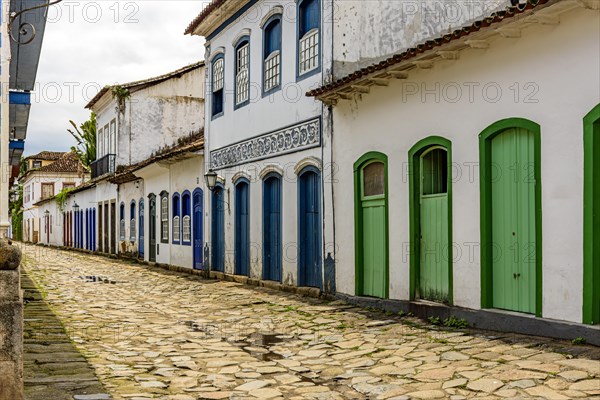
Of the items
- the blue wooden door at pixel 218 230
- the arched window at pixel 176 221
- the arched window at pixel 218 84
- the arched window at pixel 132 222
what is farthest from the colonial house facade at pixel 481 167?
the arched window at pixel 132 222

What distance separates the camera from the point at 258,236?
46.7 feet

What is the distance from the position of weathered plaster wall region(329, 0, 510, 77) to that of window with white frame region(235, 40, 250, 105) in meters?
3.93

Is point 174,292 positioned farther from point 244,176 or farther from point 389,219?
point 389,219

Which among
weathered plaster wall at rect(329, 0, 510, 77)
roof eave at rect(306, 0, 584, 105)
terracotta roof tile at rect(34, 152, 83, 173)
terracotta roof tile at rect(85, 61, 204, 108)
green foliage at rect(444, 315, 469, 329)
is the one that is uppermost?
terracotta roof tile at rect(85, 61, 204, 108)

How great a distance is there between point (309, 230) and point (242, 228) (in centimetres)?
322

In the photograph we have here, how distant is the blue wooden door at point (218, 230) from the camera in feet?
53.5

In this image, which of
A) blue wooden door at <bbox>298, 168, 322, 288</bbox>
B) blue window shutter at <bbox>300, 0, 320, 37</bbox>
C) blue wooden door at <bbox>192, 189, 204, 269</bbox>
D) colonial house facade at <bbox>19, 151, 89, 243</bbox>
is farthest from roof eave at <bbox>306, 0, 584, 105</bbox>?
colonial house facade at <bbox>19, 151, 89, 243</bbox>

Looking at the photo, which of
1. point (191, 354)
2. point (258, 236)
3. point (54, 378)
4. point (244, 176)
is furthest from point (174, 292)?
point (54, 378)

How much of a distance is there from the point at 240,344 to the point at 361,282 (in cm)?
328

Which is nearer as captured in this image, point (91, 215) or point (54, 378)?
point (54, 378)

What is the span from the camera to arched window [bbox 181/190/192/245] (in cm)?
1873

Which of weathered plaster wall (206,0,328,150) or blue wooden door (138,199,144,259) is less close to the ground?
weathered plaster wall (206,0,328,150)

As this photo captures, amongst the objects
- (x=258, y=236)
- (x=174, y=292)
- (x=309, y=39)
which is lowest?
(x=174, y=292)

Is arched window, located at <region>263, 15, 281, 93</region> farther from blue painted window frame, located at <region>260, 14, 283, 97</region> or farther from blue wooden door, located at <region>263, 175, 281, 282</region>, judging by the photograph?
blue wooden door, located at <region>263, 175, 281, 282</region>
